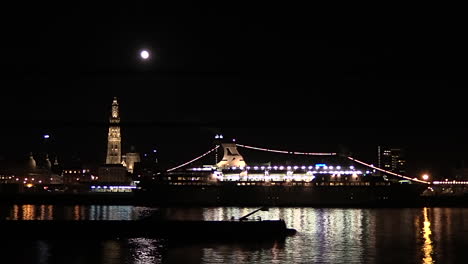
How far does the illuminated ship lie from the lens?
5872cm

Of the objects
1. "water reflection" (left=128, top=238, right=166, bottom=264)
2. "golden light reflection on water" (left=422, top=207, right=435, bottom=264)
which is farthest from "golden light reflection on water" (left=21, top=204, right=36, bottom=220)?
"golden light reflection on water" (left=422, top=207, right=435, bottom=264)

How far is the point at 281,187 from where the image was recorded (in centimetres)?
5994

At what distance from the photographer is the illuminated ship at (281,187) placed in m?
58.7

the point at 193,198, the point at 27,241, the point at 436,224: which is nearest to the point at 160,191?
the point at 193,198

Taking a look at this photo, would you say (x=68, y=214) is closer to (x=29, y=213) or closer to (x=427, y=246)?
(x=29, y=213)

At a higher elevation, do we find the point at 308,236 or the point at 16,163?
the point at 16,163

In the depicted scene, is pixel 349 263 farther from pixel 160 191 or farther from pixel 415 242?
pixel 160 191

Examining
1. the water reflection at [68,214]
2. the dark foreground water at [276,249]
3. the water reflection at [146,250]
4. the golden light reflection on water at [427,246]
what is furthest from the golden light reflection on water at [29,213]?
the golden light reflection on water at [427,246]

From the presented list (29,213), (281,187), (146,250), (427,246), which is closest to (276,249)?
(146,250)

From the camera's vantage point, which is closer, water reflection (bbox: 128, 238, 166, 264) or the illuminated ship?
water reflection (bbox: 128, 238, 166, 264)

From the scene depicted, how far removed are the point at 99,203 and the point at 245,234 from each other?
3569 centimetres

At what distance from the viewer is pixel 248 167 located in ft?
212

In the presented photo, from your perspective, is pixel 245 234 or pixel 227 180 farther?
pixel 227 180

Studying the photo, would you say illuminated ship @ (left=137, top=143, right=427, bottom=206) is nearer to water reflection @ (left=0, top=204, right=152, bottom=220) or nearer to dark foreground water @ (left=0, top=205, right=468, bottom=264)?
water reflection @ (left=0, top=204, right=152, bottom=220)
